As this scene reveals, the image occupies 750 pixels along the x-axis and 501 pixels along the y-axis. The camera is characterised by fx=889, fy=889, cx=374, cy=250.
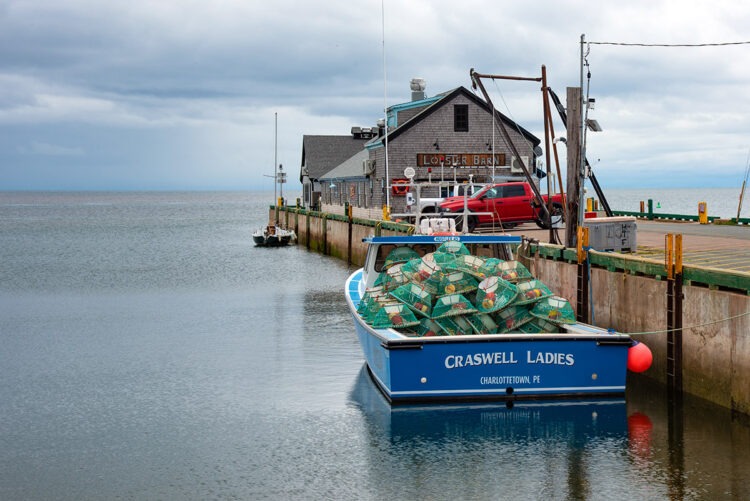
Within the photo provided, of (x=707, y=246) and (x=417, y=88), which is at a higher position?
(x=417, y=88)

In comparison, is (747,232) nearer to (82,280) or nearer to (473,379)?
(473,379)

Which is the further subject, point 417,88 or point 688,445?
point 417,88

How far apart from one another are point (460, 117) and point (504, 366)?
36.0m

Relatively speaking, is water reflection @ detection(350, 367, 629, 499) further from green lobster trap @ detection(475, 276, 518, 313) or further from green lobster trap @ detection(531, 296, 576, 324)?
green lobster trap @ detection(475, 276, 518, 313)

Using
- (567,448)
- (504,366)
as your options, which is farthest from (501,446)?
(504,366)

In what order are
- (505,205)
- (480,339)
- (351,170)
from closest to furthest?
(480,339), (505,205), (351,170)

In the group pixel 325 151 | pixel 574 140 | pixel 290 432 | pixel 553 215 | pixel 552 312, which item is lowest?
pixel 290 432

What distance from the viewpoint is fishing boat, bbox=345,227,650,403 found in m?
14.8

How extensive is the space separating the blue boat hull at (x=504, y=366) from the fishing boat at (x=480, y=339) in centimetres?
2

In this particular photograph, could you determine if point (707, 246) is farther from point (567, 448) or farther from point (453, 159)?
point (453, 159)

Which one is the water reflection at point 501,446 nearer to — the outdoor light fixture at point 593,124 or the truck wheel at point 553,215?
the outdoor light fixture at point 593,124

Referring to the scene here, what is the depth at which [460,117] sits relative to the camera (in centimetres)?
4959

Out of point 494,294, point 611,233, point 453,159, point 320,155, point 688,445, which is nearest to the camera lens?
point 688,445

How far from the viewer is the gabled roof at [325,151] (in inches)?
3086
